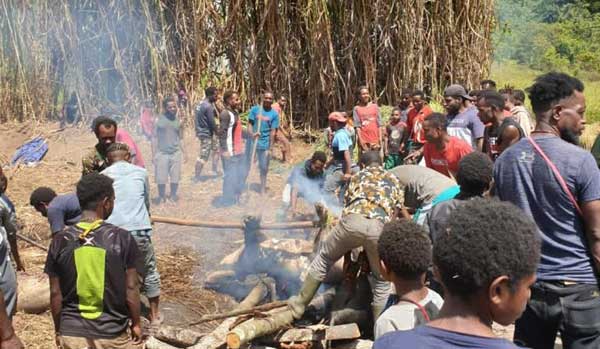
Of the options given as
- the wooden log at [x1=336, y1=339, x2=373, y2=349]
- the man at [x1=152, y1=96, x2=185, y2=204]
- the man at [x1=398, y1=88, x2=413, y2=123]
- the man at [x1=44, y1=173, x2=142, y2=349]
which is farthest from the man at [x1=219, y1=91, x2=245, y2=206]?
the man at [x1=44, y1=173, x2=142, y2=349]

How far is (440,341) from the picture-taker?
1.76 meters

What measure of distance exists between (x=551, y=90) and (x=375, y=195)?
2.12 meters

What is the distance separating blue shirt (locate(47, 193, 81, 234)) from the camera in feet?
18.0

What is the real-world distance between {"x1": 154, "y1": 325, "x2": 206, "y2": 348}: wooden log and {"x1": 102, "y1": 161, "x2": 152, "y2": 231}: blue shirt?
88 cm

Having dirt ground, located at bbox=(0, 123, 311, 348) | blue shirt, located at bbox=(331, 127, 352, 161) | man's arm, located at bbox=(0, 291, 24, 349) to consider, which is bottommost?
dirt ground, located at bbox=(0, 123, 311, 348)

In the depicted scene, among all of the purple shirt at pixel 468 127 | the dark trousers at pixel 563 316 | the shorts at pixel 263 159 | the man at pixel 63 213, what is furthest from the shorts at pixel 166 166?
the dark trousers at pixel 563 316

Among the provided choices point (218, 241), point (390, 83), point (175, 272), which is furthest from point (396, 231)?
point (390, 83)

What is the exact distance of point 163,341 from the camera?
523 cm

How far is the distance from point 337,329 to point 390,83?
953cm

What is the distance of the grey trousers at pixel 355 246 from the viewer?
5305 mm

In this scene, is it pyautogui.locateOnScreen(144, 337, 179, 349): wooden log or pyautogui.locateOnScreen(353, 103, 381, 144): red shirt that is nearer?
pyautogui.locateOnScreen(144, 337, 179, 349): wooden log

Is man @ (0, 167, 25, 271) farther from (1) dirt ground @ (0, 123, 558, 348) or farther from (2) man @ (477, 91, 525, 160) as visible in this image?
(2) man @ (477, 91, 525, 160)

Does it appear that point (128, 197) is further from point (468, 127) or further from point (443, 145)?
point (468, 127)

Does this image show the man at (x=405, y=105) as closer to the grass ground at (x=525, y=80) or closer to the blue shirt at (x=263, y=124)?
the blue shirt at (x=263, y=124)
